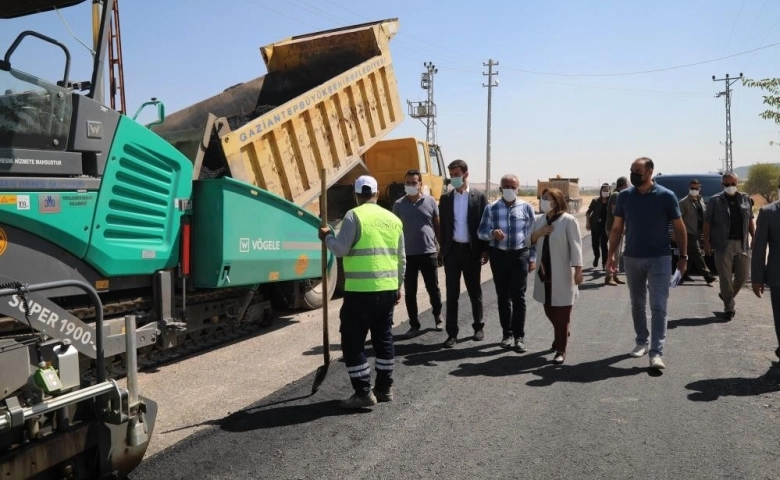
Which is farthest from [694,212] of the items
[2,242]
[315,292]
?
[2,242]

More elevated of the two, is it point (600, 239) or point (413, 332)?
point (600, 239)

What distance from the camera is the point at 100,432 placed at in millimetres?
2973

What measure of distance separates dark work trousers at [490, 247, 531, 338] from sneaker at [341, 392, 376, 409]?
6.96 ft

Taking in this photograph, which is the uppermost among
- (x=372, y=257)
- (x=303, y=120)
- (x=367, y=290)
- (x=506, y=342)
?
(x=303, y=120)

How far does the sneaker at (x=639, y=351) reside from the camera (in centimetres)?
577

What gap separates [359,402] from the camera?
14.8 ft

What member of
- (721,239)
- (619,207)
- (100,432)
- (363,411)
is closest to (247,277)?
(363,411)

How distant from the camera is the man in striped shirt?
614cm

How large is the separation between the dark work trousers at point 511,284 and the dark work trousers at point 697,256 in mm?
5663

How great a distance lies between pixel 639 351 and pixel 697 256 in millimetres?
5903

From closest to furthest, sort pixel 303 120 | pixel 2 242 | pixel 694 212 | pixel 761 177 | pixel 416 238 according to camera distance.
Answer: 1. pixel 2 242
2. pixel 416 238
3. pixel 303 120
4. pixel 694 212
5. pixel 761 177

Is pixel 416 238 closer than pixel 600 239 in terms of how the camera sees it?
Yes

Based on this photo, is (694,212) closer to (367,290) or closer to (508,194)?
(508,194)

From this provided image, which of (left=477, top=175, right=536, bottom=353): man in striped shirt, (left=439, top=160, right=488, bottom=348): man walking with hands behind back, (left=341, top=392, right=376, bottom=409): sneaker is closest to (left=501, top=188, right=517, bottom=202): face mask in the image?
(left=477, top=175, right=536, bottom=353): man in striped shirt
